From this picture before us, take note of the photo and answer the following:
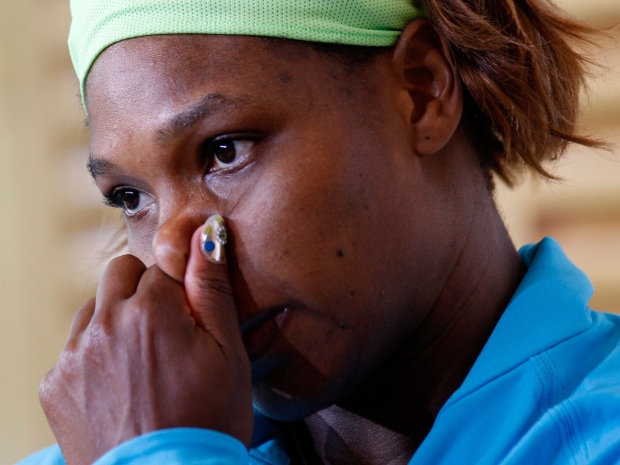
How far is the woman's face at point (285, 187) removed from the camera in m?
1.12

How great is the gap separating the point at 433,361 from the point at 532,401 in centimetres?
21

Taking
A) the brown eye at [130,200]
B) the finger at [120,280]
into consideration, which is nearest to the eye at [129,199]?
the brown eye at [130,200]

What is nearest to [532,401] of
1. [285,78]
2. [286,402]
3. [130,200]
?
[286,402]

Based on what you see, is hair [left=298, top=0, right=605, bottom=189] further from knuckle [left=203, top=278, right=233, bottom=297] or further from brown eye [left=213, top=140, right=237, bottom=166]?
knuckle [left=203, top=278, right=233, bottom=297]

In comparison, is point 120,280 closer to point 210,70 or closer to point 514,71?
point 210,70

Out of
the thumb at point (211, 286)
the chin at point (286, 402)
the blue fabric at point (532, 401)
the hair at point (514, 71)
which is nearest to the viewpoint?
the blue fabric at point (532, 401)

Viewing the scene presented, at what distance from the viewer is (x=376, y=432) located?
1345mm

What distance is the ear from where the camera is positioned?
1267 mm

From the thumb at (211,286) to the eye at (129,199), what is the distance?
0.68 ft

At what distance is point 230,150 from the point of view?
116cm

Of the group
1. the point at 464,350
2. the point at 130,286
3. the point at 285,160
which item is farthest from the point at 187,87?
the point at 464,350

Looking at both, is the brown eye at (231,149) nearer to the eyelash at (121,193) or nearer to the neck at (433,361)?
the eyelash at (121,193)

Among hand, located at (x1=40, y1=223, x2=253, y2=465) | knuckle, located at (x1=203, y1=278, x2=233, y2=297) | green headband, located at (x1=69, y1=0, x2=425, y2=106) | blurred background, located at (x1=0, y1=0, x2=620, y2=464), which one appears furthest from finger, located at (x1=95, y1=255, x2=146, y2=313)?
blurred background, located at (x1=0, y1=0, x2=620, y2=464)

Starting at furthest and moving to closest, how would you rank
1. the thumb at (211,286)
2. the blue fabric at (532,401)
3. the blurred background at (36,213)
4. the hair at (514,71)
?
the blurred background at (36,213)
the hair at (514,71)
the thumb at (211,286)
the blue fabric at (532,401)
